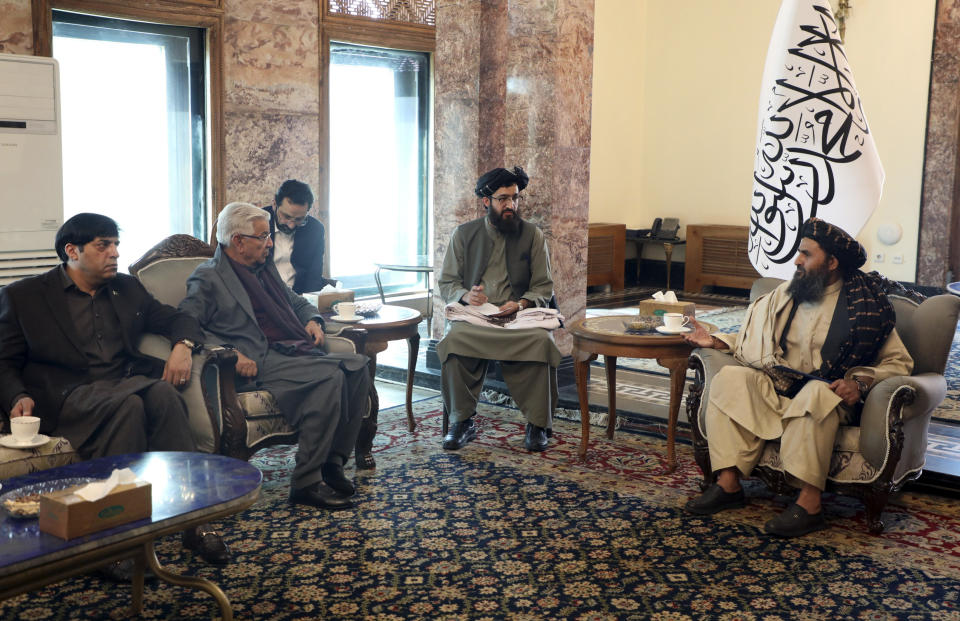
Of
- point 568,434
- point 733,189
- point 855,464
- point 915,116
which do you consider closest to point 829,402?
point 855,464

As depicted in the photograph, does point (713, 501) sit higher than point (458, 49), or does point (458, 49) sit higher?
point (458, 49)

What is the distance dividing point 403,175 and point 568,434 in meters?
4.96

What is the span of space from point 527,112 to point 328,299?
1837 millimetres

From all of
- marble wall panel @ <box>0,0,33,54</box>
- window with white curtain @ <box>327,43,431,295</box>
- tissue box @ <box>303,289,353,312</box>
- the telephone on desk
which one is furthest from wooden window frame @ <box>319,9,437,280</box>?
the telephone on desk

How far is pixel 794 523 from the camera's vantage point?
386 centimetres

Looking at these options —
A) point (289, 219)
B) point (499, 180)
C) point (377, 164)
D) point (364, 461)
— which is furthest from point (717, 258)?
point (364, 461)

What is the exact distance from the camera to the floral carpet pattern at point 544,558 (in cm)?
319

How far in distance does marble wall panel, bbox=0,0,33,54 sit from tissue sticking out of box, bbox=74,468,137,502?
4.61 m

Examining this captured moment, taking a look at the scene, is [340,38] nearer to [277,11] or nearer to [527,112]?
[277,11]

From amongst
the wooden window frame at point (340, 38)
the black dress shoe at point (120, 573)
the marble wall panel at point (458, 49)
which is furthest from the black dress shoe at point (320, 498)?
the wooden window frame at point (340, 38)

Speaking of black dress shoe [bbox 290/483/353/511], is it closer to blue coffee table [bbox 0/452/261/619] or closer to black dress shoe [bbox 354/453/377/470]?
black dress shoe [bbox 354/453/377/470]

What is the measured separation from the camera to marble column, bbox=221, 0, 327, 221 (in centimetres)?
766

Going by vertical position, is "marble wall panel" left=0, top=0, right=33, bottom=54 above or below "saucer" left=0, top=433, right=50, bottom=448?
above

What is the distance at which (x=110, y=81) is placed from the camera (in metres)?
7.32
